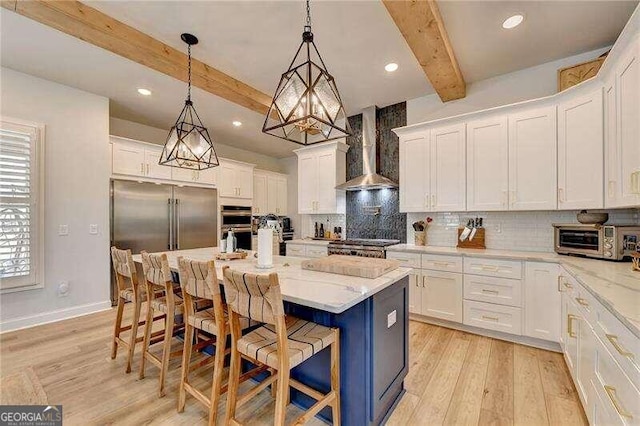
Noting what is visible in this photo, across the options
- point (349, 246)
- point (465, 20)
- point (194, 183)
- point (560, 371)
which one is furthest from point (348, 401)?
point (194, 183)

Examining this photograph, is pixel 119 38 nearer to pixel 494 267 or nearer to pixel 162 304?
pixel 162 304

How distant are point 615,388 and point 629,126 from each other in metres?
1.76

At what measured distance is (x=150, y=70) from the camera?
10.1 ft

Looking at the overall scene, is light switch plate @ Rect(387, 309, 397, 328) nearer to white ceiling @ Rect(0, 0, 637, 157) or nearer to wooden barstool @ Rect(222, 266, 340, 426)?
wooden barstool @ Rect(222, 266, 340, 426)

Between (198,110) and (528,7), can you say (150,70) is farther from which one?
(528,7)

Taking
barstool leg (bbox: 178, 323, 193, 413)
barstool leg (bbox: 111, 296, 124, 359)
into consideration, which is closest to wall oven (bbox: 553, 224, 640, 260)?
barstool leg (bbox: 178, 323, 193, 413)

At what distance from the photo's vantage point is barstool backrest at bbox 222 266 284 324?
126 cm

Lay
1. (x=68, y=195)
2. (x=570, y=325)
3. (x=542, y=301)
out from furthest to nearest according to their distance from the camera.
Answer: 1. (x=68, y=195)
2. (x=542, y=301)
3. (x=570, y=325)

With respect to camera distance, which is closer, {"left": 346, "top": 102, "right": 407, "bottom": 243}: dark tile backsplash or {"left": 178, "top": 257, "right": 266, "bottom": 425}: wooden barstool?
{"left": 178, "top": 257, "right": 266, "bottom": 425}: wooden barstool

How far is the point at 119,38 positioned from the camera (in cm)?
238

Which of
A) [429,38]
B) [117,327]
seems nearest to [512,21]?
[429,38]

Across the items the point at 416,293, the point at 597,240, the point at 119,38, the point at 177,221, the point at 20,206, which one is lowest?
the point at 416,293

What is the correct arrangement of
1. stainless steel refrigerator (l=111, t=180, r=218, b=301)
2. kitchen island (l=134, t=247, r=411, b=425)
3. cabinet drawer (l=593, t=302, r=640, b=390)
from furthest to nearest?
stainless steel refrigerator (l=111, t=180, r=218, b=301) < kitchen island (l=134, t=247, r=411, b=425) < cabinet drawer (l=593, t=302, r=640, b=390)

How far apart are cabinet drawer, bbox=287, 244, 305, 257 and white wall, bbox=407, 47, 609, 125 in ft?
8.33
